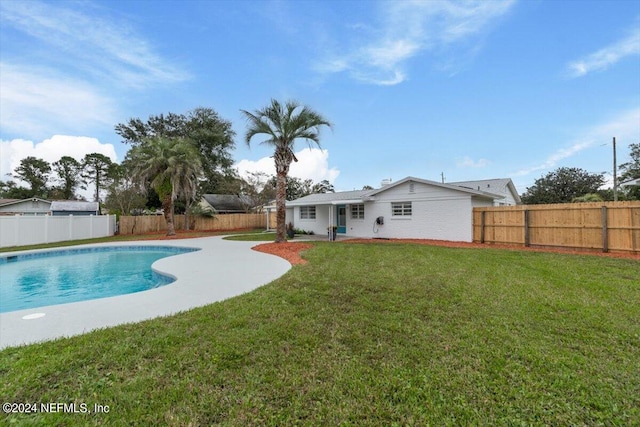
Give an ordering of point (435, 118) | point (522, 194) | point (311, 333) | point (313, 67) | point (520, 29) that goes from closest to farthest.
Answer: point (311, 333)
point (520, 29)
point (313, 67)
point (435, 118)
point (522, 194)

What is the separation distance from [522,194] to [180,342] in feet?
133

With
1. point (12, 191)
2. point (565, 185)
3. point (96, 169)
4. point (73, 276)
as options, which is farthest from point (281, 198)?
point (12, 191)

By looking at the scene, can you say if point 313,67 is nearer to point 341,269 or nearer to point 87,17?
point 87,17

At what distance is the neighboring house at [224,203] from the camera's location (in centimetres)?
3447

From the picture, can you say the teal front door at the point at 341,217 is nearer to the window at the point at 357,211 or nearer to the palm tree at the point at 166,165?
the window at the point at 357,211

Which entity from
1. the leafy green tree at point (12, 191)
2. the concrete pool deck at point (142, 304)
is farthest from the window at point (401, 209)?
the leafy green tree at point (12, 191)

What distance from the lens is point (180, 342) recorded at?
3.52 meters

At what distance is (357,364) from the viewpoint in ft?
10.2

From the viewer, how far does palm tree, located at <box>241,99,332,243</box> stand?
13.2 m

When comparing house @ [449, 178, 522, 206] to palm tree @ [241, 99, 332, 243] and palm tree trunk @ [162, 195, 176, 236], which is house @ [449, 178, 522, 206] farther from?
palm tree trunk @ [162, 195, 176, 236]

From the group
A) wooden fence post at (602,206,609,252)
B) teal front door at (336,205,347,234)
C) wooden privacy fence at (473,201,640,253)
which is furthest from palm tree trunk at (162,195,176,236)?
wooden fence post at (602,206,609,252)

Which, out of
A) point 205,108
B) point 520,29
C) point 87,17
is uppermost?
point 205,108

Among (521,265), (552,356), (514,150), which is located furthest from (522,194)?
(552,356)

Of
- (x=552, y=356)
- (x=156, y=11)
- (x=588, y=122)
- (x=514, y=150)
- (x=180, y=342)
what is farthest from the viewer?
(x=514, y=150)
